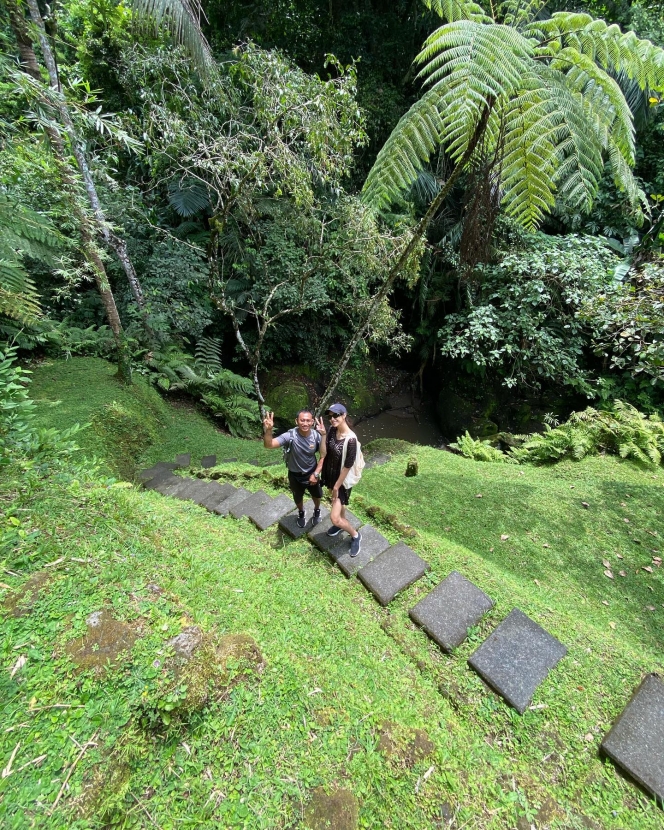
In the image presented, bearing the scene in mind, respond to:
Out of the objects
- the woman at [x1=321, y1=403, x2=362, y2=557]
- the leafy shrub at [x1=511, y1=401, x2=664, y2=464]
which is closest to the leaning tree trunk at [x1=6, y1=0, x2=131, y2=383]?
the woman at [x1=321, y1=403, x2=362, y2=557]

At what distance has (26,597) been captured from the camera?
174 cm

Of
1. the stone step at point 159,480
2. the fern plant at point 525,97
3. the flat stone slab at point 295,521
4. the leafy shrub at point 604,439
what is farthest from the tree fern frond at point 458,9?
the stone step at point 159,480

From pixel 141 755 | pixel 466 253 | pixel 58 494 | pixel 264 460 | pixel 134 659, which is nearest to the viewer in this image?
pixel 141 755

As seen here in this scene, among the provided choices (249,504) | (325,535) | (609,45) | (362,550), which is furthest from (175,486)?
(609,45)

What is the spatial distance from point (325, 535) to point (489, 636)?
149 cm

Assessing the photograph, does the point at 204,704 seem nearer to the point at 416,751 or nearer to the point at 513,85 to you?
the point at 416,751

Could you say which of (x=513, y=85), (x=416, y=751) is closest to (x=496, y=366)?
(x=513, y=85)

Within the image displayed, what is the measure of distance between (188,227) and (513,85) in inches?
288

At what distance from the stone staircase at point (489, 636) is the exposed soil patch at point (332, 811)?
3.34 ft

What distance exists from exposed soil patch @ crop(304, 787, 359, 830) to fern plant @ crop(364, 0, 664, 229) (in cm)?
391

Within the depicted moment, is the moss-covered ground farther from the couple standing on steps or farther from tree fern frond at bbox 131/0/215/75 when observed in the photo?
tree fern frond at bbox 131/0/215/75

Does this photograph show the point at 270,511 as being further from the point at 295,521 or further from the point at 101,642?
the point at 101,642

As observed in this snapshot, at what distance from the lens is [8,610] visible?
1687mm

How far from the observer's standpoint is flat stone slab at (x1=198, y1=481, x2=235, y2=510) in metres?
4.21
